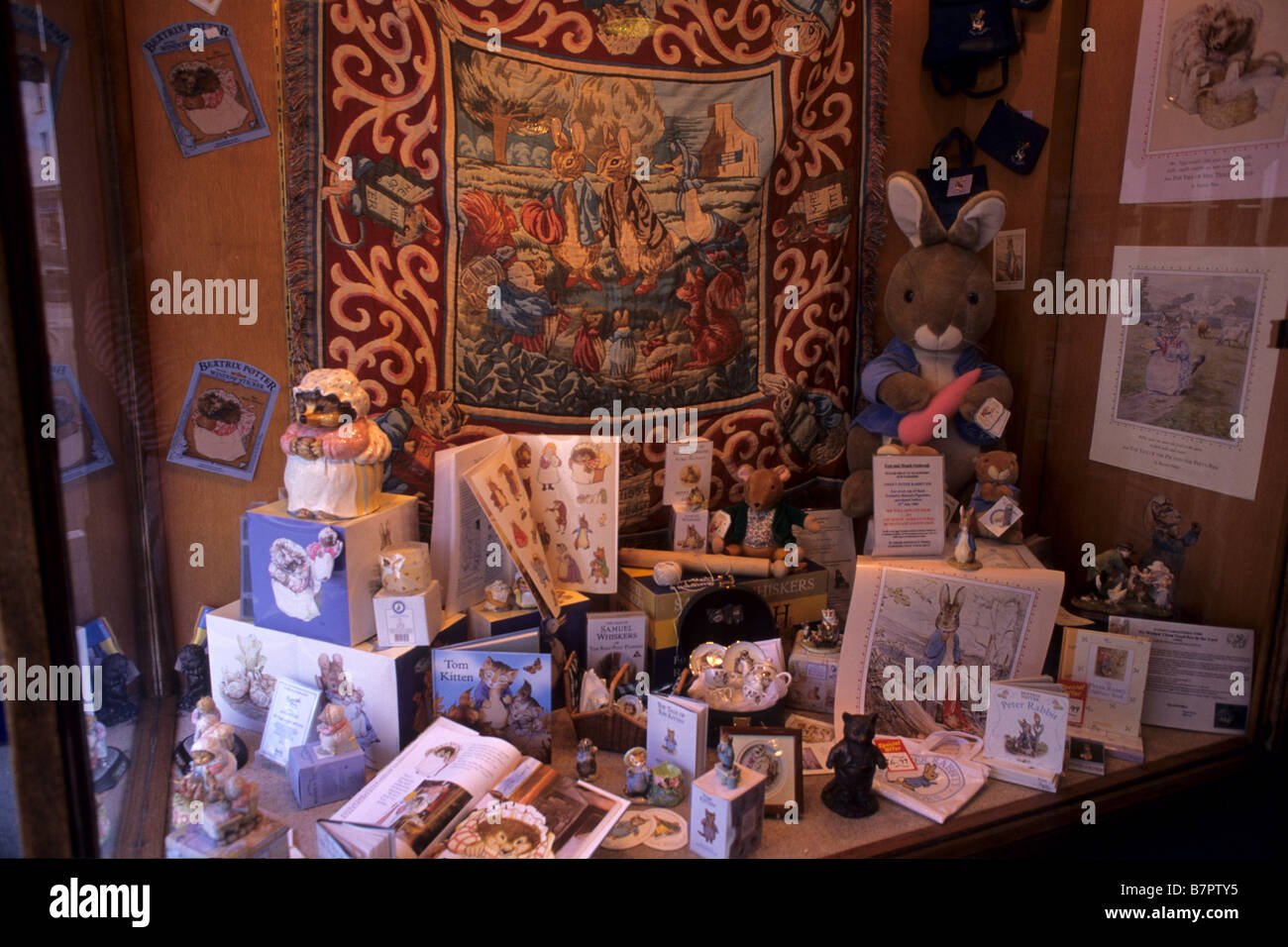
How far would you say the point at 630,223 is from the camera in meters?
2.27

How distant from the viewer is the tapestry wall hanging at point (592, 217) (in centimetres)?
197

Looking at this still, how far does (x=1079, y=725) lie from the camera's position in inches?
79.6

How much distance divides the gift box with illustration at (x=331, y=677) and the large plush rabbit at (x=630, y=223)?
1.13 m

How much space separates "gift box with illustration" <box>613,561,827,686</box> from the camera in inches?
83.6

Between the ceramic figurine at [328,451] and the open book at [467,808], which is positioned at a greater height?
the ceramic figurine at [328,451]

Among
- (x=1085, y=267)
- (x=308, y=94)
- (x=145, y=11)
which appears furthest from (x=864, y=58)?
(x=145, y=11)

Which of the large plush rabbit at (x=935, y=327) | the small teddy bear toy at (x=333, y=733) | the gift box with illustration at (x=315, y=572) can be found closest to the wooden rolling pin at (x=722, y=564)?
the large plush rabbit at (x=935, y=327)

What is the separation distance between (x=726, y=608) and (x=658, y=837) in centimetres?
61

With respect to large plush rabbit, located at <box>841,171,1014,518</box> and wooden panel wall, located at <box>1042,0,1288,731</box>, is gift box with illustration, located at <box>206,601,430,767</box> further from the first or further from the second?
wooden panel wall, located at <box>1042,0,1288,731</box>

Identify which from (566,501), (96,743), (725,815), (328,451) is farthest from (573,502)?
(96,743)

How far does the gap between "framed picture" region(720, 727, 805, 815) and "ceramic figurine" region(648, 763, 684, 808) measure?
125mm

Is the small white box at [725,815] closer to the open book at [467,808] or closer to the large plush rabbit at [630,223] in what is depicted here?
the open book at [467,808]

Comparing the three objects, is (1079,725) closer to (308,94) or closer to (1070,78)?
(1070,78)
